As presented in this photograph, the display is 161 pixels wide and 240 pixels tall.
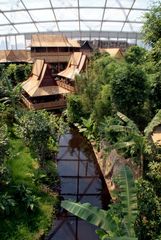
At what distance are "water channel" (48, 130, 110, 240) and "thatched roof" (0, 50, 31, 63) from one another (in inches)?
849

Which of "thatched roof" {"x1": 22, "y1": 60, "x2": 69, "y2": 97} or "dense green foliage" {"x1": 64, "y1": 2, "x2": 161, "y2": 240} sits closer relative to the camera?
"dense green foliage" {"x1": 64, "y1": 2, "x2": 161, "y2": 240}

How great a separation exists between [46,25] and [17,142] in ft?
51.7

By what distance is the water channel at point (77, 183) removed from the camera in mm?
13003

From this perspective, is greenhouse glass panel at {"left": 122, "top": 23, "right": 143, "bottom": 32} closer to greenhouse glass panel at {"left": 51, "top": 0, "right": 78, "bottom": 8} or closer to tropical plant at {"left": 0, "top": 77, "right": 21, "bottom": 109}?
greenhouse glass panel at {"left": 51, "top": 0, "right": 78, "bottom": 8}

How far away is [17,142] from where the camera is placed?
20.3 metres

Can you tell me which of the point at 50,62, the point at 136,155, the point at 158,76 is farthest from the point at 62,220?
the point at 50,62

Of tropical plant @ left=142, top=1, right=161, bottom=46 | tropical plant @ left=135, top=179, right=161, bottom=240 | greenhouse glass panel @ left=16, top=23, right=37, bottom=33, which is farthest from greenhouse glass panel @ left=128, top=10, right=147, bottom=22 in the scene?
tropical plant @ left=135, top=179, right=161, bottom=240

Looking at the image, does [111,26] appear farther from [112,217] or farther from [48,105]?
[112,217]

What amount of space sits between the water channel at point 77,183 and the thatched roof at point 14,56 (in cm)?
2158

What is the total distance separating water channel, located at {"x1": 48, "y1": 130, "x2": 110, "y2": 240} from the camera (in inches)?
512

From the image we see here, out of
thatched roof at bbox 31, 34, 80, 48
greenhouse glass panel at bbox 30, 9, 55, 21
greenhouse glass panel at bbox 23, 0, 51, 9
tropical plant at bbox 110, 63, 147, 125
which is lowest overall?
tropical plant at bbox 110, 63, 147, 125

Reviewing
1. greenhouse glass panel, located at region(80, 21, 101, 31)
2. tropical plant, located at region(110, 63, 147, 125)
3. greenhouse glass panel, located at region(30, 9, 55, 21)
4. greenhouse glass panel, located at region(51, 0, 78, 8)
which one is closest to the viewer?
tropical plant, located at region(110, 63, 147, 125)

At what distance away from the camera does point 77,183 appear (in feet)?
55.2

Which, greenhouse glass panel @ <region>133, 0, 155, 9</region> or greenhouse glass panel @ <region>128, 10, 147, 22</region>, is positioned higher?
greenhouse glass panel @ <region>128, 10, 147, 22</region>
